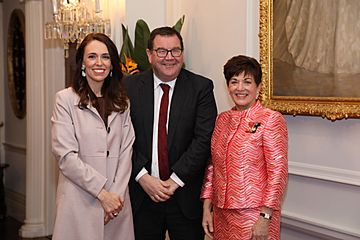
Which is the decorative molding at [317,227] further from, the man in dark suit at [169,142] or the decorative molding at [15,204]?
the decorative molding at [15,204]

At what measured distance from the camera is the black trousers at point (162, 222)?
9.34 ft

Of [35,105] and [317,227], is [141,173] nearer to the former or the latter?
[317,227]

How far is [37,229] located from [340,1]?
3.94 metres

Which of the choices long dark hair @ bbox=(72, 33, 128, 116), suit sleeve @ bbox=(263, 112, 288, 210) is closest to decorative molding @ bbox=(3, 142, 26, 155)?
long dark hair @ bbox=(72, 33, 128, 116)

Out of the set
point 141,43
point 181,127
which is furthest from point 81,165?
point 141,43

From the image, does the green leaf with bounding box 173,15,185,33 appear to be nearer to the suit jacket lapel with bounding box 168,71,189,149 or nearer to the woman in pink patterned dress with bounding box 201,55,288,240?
the suit jacket lapel with bounding box 168,71,189,149

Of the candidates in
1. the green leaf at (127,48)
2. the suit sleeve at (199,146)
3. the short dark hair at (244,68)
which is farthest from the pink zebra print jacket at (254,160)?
the green leaf at (127,48)

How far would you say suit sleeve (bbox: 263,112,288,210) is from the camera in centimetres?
233

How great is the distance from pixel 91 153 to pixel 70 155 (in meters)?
0.11

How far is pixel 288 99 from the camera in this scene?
116 inches

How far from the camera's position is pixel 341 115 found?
261 cm

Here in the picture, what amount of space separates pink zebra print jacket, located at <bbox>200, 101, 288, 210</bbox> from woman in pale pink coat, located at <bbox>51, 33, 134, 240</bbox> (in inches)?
20.7

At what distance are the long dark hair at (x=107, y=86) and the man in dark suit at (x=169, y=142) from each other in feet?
0.54

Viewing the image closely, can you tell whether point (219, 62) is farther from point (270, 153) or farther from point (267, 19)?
point (270, 153)
